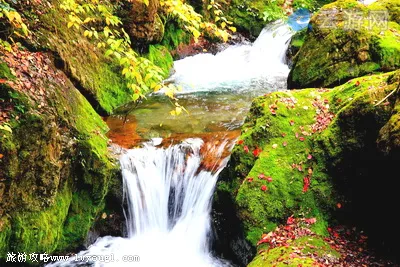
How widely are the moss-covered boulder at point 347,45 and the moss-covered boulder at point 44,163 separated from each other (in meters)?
5.12

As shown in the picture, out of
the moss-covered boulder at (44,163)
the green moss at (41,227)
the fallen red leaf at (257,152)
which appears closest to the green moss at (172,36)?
the moss-covered boulder at (44,163)

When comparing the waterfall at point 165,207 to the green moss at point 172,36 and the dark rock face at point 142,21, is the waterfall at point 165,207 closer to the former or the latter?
the dark rock face at point 142,21

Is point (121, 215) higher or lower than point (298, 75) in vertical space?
lower

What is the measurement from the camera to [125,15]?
10.4 m

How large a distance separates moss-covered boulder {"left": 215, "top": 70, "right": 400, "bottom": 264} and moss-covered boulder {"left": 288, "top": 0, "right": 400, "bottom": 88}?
2.20m

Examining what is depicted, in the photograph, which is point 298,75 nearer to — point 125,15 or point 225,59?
point 125,15

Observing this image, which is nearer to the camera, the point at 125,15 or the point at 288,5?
the point at 125,15

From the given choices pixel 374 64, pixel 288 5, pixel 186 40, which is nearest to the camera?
pixel 374 64

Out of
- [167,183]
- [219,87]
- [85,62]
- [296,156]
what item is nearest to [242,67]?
[219,87]

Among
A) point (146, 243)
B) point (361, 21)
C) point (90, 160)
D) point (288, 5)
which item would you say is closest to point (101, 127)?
point (90, 160)

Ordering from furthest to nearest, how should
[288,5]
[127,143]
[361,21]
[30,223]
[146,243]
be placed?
[288,5]
[361,21]
[127,143]
[146,243]
[30,223]

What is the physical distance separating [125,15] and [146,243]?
705cm

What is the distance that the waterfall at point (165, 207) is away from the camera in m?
5.86

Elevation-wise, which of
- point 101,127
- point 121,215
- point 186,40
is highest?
point 186,40
